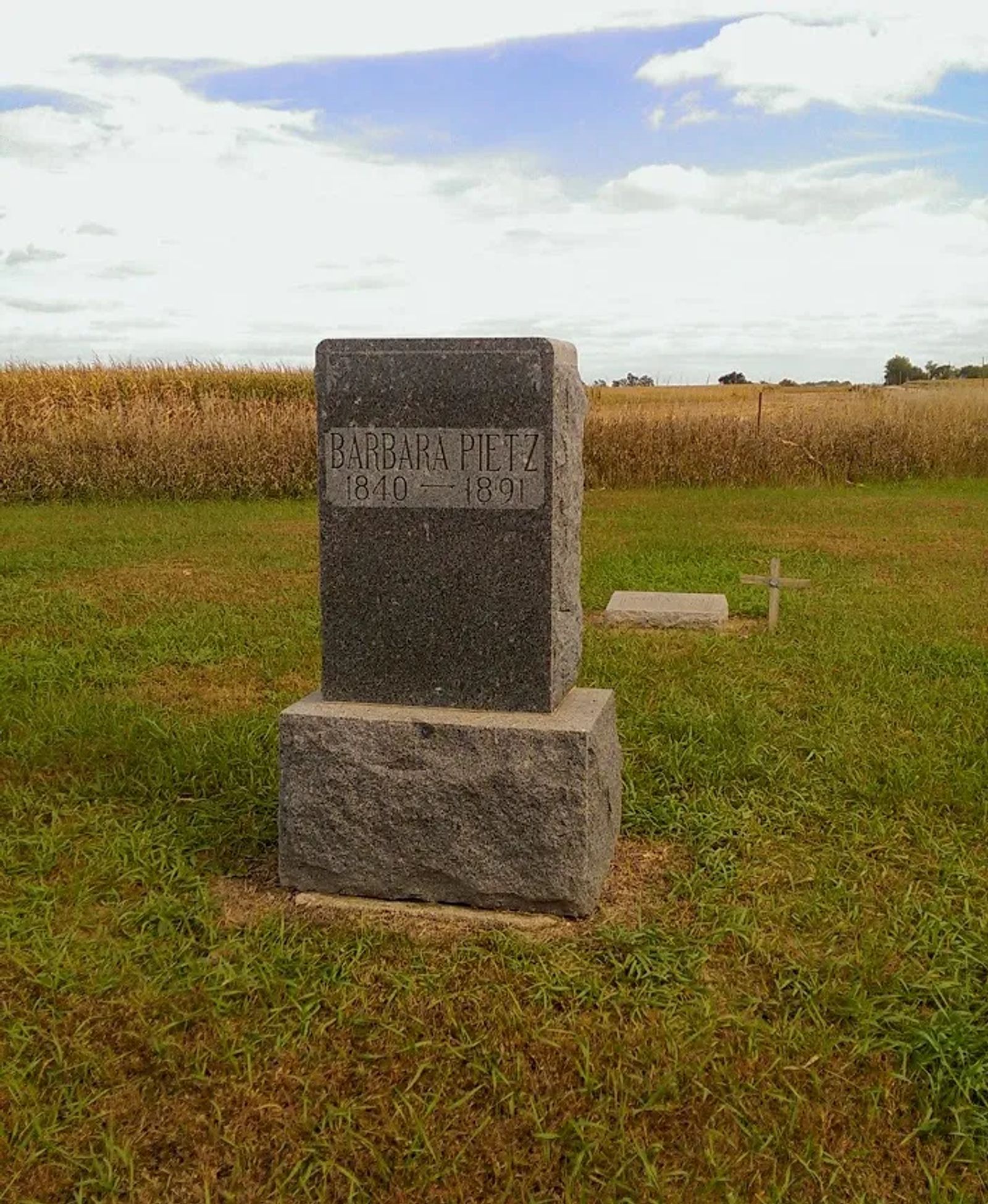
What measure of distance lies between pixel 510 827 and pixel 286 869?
71cm

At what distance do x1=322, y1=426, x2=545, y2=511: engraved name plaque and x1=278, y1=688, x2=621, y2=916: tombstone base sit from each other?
0.61 m

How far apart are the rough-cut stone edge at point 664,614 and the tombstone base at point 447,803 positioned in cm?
373

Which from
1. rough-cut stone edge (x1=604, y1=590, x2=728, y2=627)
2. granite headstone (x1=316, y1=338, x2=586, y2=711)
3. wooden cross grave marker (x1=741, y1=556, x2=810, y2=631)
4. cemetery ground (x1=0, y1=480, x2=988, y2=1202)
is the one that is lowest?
cemetery ground (x1=0, y1=480, x2=988, y2=1202)

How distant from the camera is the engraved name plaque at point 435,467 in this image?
3.22 m

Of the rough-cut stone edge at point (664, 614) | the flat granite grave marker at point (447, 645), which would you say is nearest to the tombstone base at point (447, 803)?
the flat granite grave marker at point (447, 645)

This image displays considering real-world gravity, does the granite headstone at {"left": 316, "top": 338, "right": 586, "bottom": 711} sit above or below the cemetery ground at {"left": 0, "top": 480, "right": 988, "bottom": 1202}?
above

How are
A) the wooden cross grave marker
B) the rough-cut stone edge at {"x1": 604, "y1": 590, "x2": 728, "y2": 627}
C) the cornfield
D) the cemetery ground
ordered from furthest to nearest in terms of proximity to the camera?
1. the cornfield
2. the rough-cut stone edge at {"x1": 604, "y1": 590, "x2": 728, "y2": 627}
3. the wooden cross grave marker
4. the cemetery ground

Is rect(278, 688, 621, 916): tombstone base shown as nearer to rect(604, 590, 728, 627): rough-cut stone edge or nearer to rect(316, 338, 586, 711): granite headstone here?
rect(316, 338, 586, 711): granite headstone

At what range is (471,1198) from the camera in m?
2.29

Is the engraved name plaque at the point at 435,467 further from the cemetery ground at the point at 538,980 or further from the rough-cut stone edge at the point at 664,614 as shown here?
the rough-cut stone edge at the point at 664,614

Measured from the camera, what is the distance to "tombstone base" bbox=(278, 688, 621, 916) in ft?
10.6

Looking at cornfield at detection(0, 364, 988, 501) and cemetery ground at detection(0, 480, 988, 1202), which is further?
cornfield at detection(0, 364, 988, 501)

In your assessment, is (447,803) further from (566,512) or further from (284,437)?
(284,437)

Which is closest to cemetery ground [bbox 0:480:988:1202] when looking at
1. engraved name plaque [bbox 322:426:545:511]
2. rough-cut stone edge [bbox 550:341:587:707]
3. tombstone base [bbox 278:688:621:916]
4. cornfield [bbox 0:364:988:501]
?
tombstone base [bbox 278:688:621:916]
